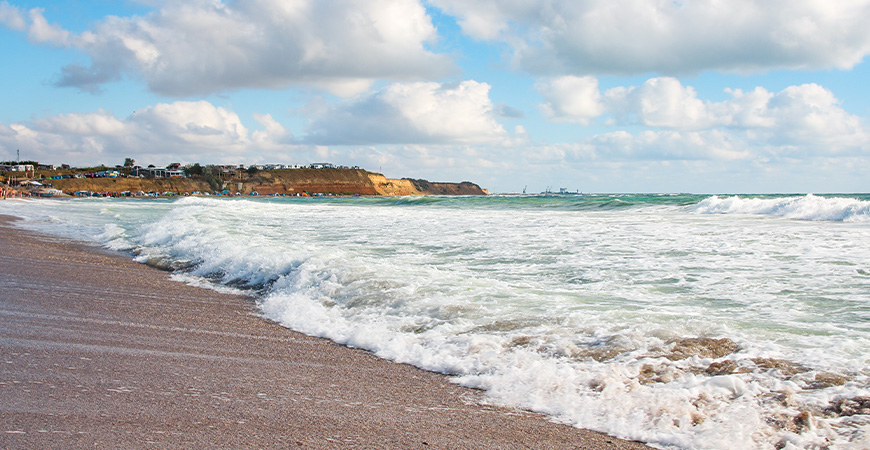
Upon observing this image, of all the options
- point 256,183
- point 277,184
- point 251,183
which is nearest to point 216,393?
point 251,183

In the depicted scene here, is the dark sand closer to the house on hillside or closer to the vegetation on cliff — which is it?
the vegetation on cliff

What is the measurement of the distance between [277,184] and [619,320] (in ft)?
453

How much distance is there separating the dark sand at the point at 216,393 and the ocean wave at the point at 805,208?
19.9 meters

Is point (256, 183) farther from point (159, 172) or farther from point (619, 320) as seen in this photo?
point (619, 320)

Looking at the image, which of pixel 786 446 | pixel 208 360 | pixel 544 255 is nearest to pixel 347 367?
pixel 208 360

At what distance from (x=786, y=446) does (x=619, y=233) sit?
11467 mm

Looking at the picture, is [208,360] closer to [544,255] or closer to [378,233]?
[544,255]

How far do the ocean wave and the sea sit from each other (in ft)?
28.4

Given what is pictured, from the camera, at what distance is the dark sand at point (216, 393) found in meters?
2.74

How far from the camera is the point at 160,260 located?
10.7 meters

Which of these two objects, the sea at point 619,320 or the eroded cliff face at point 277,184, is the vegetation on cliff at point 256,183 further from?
the sea at point 619,320

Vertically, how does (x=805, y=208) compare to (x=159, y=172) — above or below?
below

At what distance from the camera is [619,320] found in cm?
508

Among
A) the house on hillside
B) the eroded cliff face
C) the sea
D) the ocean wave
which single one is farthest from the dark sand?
the house on hillside
